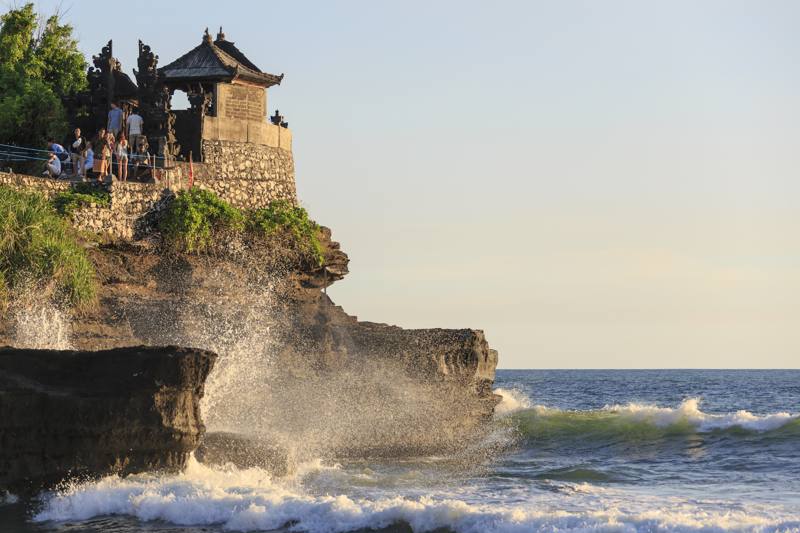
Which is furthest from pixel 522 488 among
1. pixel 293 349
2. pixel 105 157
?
pixel 105 157

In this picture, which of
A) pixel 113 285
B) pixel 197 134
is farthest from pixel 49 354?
pixel 197 134

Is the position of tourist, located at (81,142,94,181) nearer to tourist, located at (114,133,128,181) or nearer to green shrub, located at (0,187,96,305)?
tourist, located at (114,133,128,181)

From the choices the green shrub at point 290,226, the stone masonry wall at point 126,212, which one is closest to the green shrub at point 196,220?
the stone masonry wall at point 126,212

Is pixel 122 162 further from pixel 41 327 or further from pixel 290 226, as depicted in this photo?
pixel 41 327

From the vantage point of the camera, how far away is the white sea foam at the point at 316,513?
63.7 ft

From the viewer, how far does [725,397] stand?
261 ft

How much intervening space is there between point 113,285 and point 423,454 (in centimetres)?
877

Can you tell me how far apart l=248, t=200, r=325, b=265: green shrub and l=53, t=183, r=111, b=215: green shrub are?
4.54 meters

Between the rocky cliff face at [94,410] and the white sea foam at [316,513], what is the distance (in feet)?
1.71

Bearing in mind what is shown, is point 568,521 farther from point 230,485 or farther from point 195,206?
point 195,206

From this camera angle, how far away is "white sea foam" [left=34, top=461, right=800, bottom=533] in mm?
19422

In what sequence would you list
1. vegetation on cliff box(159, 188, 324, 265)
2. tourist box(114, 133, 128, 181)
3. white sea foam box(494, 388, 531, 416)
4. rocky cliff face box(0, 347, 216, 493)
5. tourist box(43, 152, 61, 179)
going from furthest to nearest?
1. white sea foam box(494, 388, 531, 416)
2. tourist box(114, 133, 128, 181)
3. vegetation on cliff box(159, 188, 324, 265)
4. tourist box(43, 152, 61, 179)
5. rocky cliff face box(0, 347, 216, 493)

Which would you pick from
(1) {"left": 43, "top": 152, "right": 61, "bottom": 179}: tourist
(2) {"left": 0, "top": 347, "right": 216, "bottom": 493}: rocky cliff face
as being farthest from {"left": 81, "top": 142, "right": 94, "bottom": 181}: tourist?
(2) {"left": 0, "top": 347, "right": 216, "bottom": 493}: rocky cliff face

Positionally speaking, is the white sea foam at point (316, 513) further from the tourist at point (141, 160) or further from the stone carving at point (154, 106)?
the stone carving at point (154, 106)
